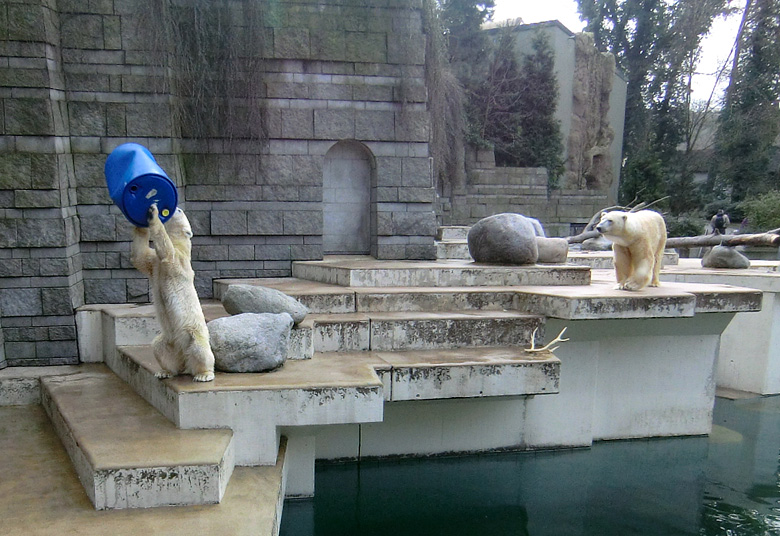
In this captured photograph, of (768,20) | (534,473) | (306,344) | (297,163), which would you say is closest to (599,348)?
(534,473)

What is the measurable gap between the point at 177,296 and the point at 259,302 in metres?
0.91

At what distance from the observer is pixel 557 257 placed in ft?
23.4

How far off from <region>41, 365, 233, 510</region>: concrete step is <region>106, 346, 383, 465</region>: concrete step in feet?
0.35

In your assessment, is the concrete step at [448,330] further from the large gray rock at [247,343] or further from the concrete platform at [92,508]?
the concrete platform at [92,508]

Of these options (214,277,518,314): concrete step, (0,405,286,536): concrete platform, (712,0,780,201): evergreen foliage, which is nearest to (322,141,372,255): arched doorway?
(214,277,518,314): concrete step

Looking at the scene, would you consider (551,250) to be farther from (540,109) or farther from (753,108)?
(753,108)

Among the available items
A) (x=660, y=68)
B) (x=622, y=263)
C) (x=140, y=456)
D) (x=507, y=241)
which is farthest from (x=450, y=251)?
(x=660, y=68)

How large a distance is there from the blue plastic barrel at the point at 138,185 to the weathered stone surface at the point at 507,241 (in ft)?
13.4

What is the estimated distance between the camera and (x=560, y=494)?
16.1 ft

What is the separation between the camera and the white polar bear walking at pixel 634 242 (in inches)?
215

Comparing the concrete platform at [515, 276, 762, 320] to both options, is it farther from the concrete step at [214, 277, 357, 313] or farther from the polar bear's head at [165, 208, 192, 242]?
the polar bear's head at [165, 208, 192, 242]

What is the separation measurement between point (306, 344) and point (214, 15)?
12.7ft

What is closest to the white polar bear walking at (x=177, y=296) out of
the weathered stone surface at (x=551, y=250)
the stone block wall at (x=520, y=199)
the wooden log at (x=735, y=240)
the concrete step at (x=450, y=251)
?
the weathered stone surface at (x=551, y=250)

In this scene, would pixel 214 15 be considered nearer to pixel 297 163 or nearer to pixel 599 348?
pixel 297 163
